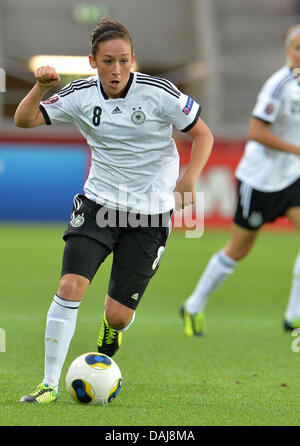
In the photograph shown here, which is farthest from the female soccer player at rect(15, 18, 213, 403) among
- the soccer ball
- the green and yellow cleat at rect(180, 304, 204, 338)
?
the green and yellow cleat at rect(180, 304, 204, 338)

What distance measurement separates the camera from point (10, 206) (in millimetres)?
17062

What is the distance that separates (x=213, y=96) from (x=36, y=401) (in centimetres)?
1794

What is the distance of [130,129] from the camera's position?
5.15 metres

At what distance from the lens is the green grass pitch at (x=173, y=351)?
4.47 m

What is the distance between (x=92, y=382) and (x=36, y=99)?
5.24 ft

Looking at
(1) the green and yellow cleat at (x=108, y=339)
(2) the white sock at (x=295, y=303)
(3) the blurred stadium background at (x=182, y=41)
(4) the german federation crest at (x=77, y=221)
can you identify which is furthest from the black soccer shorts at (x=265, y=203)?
(3) the blurred stadium background at (x=182, y=41)

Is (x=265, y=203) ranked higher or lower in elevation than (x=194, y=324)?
higher

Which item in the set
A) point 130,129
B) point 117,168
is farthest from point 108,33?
point 117,168

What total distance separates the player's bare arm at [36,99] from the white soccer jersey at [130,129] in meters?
0.13

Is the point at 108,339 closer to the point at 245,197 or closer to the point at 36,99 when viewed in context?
the point at 36,99

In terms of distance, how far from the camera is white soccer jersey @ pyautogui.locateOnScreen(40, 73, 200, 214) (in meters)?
5.12

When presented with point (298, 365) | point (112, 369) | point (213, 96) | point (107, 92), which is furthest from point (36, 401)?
point (213, 96)

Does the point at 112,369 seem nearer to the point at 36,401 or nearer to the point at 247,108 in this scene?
the point at 36,401
